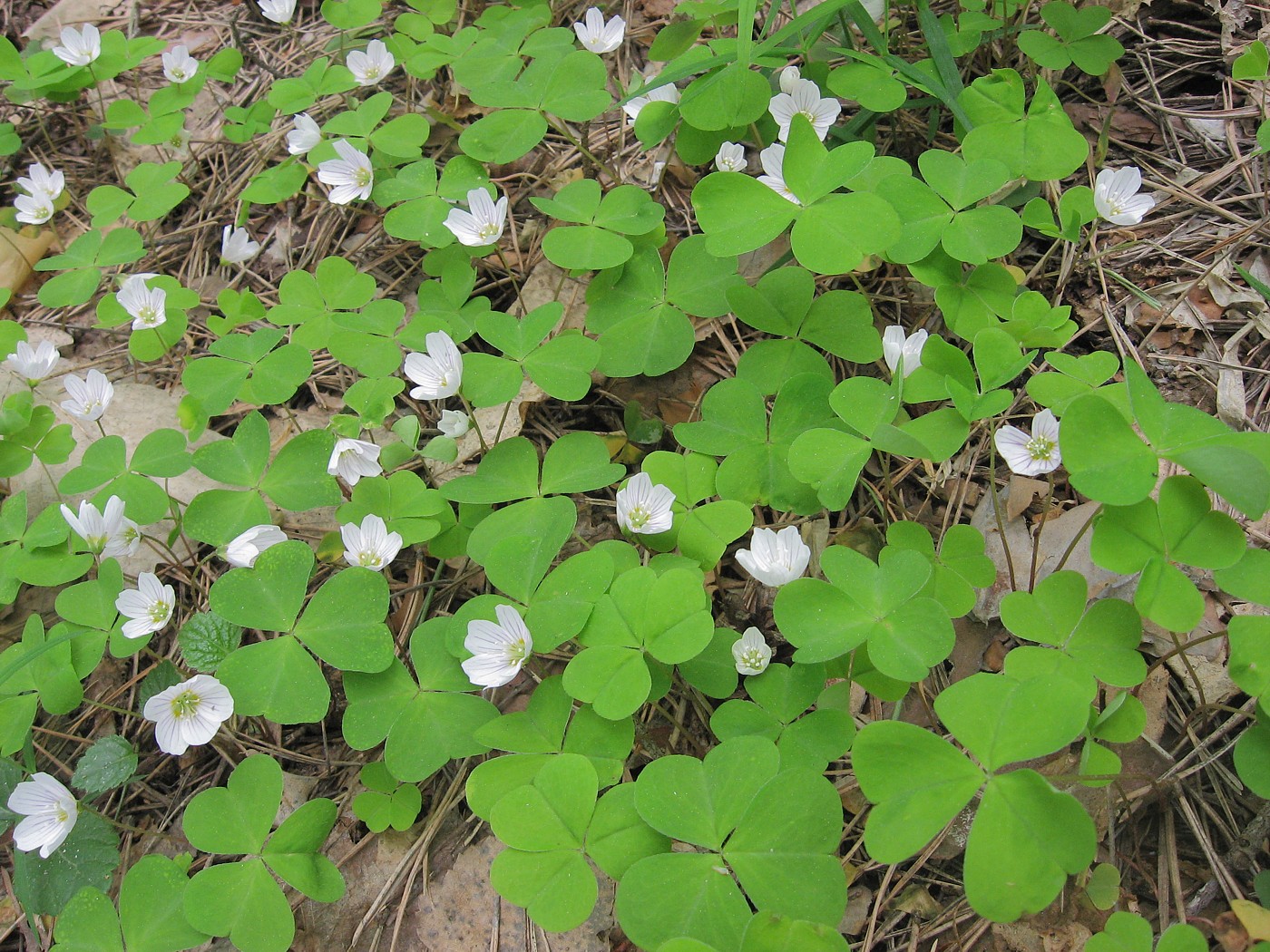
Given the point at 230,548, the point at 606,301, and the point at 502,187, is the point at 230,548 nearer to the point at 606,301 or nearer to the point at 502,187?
the point at 606,301

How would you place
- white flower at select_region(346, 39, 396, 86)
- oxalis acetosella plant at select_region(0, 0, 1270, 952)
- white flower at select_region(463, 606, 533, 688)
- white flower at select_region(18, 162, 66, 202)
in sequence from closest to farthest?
oxalis acetosella plant at select_region(0, 0, 1270, 952)
white flower at select_region(463, 606, 533, 688)
white flower at select_region(346, 39, 396, 86)
white flower at select_region(18, 162, 66, 202)

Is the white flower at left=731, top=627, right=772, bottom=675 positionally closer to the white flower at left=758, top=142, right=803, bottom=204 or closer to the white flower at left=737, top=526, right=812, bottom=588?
the white flower at left=737, top=526, right=812, bottom=588

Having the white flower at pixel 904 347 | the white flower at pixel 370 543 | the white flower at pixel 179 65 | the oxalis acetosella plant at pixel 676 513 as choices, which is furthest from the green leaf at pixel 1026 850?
the white flower at pixel 179 65

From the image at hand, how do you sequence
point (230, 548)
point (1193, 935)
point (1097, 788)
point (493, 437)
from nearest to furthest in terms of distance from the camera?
1. point (1193, 935)
2. point (1097, 788)
3. point (230, 548)
4. point (493, 437)

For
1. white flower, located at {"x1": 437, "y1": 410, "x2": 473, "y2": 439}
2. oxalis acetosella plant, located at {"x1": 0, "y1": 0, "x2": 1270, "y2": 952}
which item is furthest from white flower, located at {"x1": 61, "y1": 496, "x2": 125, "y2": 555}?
white flower, located at {"x1": 437, "y1": 410, "x2": 473, "y2": 439}

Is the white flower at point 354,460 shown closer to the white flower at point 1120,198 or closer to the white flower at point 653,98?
the white flower at point 653,98

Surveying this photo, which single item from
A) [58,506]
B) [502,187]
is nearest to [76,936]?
[58,506]
